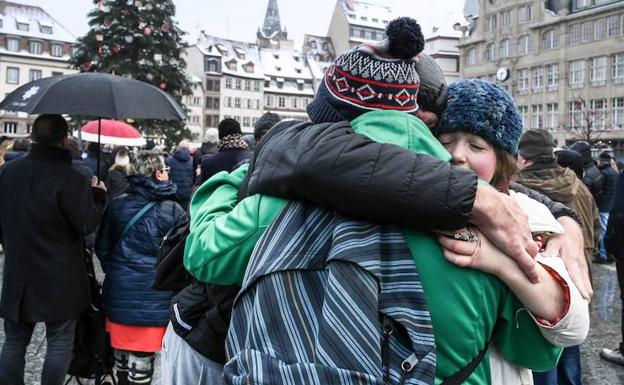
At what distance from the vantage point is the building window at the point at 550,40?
51.5m

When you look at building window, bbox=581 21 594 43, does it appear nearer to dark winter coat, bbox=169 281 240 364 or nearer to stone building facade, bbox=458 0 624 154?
stone building facade, bbox=458 0 624 154

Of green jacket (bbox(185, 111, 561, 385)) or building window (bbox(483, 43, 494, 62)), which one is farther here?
building window (bbox(483, 43, 494, 62))

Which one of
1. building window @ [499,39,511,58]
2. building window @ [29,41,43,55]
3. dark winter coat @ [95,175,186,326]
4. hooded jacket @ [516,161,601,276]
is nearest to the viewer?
dark winter coat @ [95,175,186,326]

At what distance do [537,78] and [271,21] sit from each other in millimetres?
64238

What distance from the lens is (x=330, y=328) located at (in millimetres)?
1263

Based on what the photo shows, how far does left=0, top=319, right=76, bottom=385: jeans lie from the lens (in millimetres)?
3959

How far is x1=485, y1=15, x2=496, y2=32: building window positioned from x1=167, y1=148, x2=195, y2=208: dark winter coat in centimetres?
5246

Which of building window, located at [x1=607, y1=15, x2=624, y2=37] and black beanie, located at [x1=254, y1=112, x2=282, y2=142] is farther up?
building window, located at [x1=607, y1=15, x2=624, y2=37]


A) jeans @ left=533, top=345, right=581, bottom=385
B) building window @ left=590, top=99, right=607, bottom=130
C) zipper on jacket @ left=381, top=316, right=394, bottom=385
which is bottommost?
jeans @ left=533, top=345, right=581, bottom=385

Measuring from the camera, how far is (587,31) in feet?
160

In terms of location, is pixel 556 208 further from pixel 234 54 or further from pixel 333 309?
pixel 234 54

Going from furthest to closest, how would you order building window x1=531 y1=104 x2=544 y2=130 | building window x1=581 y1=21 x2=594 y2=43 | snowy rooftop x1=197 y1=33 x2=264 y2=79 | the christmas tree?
snowy rooftop x1=197 y1=33 x2=264 y2=79, building window x1=531 y1=104 x2=544 y2=130, building window x1=581 y1=21 x2=594 y2=43, the christmas tree

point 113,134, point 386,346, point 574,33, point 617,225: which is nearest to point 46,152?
point 386,346

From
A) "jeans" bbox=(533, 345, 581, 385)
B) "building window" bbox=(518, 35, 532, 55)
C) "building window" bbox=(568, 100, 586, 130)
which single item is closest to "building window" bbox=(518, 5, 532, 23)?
"building window" bbox=(518, 35, 532, 55)
